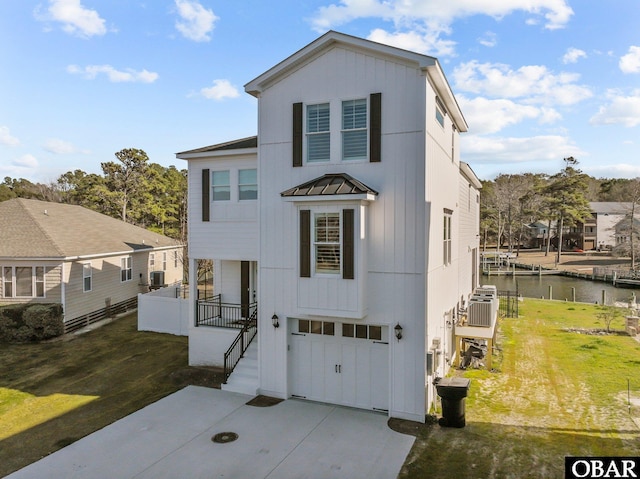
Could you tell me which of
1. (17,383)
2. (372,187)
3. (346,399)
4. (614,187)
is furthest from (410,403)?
(614,187)

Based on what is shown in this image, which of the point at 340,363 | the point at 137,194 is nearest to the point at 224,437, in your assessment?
the point at 340,363

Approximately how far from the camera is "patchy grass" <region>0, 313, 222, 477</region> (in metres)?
8.80

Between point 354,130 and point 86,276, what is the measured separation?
14736 mm

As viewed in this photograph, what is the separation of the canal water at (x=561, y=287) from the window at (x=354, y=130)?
82.6 ft

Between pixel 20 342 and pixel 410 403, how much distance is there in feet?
48.6

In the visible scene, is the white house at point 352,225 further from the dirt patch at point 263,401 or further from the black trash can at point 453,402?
the black trash can at point 453,402

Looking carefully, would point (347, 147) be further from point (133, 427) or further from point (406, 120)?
point (133, 427)

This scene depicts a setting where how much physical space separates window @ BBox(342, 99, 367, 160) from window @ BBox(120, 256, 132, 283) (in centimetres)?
1604

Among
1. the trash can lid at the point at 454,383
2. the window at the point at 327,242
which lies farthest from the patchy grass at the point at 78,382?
the trash can lid at the point at 454,383

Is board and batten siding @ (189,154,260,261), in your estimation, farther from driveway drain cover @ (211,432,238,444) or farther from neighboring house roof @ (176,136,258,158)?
driveway drain cover @ (211,432,238,444)

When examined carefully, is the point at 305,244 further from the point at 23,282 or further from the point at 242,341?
the point at 23,282

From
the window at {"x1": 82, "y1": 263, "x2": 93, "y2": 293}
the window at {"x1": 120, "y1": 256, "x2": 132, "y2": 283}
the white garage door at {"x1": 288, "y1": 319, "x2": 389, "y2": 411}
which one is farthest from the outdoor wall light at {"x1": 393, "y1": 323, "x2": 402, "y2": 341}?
the window at {"x1": 120, "y1": 256, "x2": 132, "y2": 283}

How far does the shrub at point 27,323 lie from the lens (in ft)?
51.8

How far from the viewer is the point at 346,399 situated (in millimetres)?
10211
